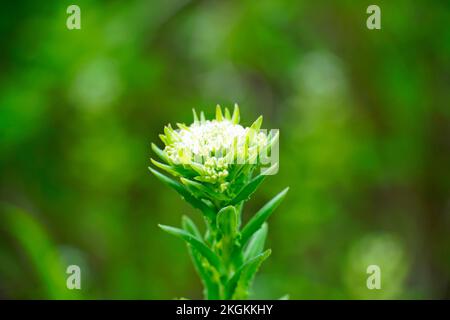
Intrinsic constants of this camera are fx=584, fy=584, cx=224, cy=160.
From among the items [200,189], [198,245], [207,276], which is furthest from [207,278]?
[200,189]

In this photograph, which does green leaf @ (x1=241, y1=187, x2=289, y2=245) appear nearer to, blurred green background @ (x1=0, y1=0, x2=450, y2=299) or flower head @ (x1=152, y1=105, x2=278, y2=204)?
flower head @ (x1=152, y1=105, x2=278, y2=204)

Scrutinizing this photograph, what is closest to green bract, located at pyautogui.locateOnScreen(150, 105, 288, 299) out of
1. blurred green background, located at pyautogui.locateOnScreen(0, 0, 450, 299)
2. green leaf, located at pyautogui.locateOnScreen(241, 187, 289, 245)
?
green leaf, located at pyautogui.locateOnScreen(241, 187, 289, 245)

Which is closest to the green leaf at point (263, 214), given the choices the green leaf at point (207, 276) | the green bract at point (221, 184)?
the green bract at point (221, 184)

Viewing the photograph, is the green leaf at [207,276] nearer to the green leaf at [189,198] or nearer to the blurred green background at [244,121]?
the green leaf at [189,198]

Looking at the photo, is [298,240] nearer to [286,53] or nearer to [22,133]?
[286,53]

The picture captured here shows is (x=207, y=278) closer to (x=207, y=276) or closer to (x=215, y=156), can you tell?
(x=207, y=276)
